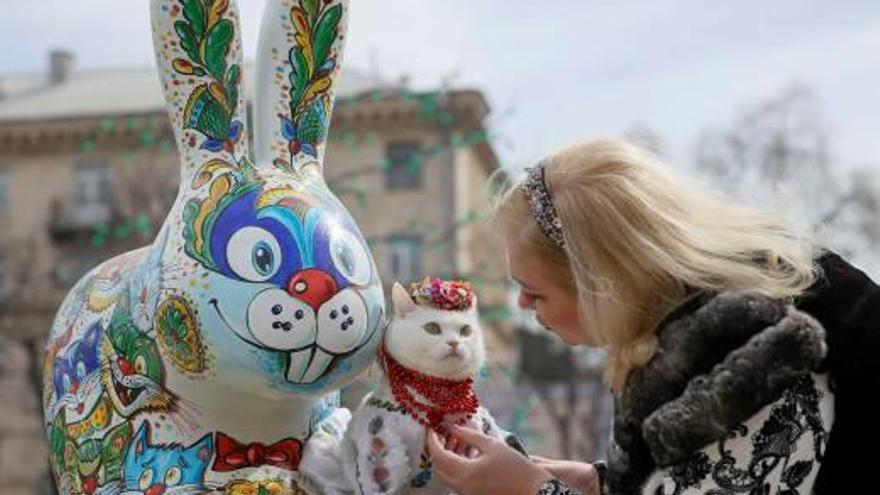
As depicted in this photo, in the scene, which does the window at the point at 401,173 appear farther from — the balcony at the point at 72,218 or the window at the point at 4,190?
the window at the point at 4,190

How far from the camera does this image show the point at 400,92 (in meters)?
9.41

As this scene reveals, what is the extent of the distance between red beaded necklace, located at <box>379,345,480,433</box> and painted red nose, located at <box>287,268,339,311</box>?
19cm

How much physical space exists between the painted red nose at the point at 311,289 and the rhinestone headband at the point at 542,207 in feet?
1.96

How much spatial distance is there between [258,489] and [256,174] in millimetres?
678

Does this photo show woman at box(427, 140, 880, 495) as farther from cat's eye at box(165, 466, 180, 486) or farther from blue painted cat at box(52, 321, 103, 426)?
blue painted cat at box(52, 321, 103, 426)

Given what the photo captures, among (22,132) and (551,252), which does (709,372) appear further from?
(22,132)

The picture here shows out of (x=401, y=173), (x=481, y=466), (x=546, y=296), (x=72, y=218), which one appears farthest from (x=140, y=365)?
(x=72, y=218)

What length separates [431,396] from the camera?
9.34ft

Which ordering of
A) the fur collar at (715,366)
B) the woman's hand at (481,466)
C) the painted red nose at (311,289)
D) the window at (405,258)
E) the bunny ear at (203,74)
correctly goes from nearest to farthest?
1. the fur collar at (715,366)
2. the woman's hand at (481,466)
3. the painted red nose at (311,289)
4. the bunny ear at (203,74)
5. the window at (405,258)

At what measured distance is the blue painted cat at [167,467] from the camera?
304 cm

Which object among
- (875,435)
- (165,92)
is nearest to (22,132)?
(165,92)

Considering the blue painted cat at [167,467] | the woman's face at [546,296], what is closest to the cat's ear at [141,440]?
the blue painted cat at [167,467]

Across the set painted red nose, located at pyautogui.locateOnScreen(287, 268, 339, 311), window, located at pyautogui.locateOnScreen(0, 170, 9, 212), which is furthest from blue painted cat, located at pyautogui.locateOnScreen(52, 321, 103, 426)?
window, located at pyautogui.locateOnScreen(0, 170, 9, 212)

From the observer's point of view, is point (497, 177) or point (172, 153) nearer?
point (497, 177)
